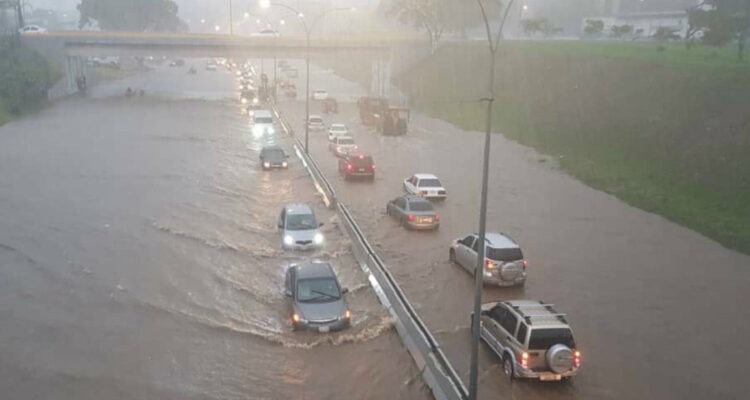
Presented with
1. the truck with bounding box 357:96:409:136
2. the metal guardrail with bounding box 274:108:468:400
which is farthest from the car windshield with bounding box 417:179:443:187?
the truck with bounding box 357:96:409:136

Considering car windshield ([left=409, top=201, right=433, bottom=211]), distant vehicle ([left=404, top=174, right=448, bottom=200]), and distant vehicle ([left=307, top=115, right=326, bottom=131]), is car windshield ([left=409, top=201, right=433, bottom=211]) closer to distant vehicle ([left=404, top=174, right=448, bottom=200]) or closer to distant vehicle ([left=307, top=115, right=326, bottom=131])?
distant vehicle ([left=404, top=174, right=448, bottom=200])

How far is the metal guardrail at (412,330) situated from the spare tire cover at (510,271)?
2950mm

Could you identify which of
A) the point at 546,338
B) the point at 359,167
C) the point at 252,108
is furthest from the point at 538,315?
the point at 252,108

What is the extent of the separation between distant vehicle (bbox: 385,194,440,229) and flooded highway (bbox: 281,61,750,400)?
348 millimetres

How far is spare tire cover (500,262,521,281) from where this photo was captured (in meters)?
19.4

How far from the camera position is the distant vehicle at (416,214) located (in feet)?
85.9

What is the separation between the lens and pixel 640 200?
3181 centimetres

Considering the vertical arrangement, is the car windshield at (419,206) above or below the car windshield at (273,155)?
above

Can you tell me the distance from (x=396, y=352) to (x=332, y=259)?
7.29 meters

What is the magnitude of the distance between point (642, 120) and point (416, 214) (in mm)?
21364

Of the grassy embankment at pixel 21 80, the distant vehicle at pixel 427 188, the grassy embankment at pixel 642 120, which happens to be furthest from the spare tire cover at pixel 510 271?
the grassy embankment at pixel 21 80

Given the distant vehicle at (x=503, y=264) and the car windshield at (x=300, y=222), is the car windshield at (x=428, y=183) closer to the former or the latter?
the car windshield at (x=300, y=222)

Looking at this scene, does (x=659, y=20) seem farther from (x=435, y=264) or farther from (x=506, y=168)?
(x=435, y=264)

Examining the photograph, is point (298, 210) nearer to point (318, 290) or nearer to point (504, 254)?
point (318, 290)
